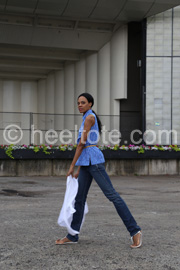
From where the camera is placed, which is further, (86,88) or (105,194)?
(86,88)

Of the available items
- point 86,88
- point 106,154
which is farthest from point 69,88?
point 106,154

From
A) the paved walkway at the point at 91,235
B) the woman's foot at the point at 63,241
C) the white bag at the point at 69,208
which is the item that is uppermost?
the white bag at the point at 69,208

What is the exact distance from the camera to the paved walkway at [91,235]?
4.81 meters

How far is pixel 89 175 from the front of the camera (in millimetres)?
5734

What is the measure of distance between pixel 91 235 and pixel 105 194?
936 millimetres

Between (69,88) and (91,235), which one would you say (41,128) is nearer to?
(69,88)

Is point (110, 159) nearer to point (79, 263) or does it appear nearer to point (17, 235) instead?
point (17, 235)

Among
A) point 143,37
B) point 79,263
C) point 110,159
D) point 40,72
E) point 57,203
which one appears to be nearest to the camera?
point 79,263

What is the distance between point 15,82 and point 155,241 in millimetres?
31541

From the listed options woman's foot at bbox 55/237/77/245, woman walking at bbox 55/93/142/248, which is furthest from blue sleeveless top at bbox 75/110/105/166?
woman's foot at bbox 55/237/77/245

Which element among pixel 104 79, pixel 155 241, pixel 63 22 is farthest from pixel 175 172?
pixel 155 241

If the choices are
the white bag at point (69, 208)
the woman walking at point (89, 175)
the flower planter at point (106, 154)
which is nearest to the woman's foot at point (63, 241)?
the woman walking at point (89, 175)

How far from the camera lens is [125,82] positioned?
21797 millimetres

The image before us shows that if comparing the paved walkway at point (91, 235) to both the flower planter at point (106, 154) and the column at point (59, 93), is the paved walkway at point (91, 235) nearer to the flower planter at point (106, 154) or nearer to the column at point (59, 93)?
the flower planter at point (106, 154)
